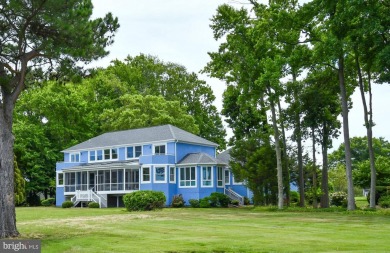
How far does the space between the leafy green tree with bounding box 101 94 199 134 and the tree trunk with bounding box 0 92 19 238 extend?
3861cm

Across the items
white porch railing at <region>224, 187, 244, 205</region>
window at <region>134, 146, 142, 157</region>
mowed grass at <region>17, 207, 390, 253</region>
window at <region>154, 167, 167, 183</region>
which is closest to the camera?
mowed grass at <region>17, 207, 390, 253</region>

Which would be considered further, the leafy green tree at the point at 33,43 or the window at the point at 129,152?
the window at the point at 129,152

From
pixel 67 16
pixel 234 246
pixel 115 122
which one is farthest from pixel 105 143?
pixel 234 246

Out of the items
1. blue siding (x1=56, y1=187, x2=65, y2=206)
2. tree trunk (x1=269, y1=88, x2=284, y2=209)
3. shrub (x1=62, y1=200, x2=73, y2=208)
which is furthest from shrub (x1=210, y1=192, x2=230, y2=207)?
blue siding (x1=56, y1=187, x2=65, y2=206)

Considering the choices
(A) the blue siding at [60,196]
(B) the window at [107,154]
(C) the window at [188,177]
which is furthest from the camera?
(A) the blue siding at [60,196]

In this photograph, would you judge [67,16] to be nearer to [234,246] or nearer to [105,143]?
[234,246]

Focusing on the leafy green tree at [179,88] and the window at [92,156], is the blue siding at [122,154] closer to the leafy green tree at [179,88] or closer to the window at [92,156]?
the window at [92,156]

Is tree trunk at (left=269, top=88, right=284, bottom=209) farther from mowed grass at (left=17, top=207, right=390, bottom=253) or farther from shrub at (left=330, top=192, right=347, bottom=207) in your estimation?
mowed grass at (left=17, top=207, right=390, bottom=253)

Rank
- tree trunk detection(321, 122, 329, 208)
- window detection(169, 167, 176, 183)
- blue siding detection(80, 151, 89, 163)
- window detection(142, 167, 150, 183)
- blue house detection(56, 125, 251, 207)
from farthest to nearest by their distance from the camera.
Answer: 1. blue siding detection(80, 151, 89, 163)
2. window detection(142, 167, 150, 183)
3. window detection(169, 167, 176, 183)
4. blue house detection(56, 125, 251, 207)
5. tree trunk detection(321, 122, 329, 208)

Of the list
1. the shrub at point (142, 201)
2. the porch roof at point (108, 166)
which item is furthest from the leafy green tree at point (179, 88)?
the shrub at point (142, 201)

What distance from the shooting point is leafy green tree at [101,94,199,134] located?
56156 mm

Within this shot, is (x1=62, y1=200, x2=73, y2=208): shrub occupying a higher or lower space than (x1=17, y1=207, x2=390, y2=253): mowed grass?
lower

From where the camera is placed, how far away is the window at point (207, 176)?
43812mm

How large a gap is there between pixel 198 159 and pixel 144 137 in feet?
21.5
